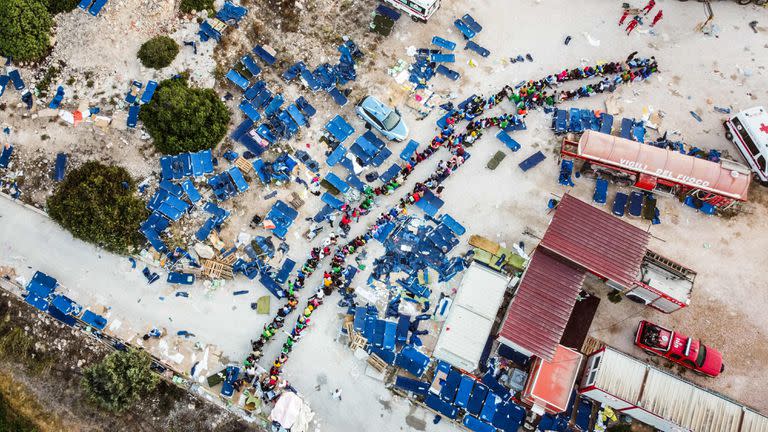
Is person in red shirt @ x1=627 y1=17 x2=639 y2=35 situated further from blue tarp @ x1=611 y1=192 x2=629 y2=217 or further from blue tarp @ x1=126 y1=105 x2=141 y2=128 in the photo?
blue tarp @ x1=126 y1=105 x2=141 y2=128

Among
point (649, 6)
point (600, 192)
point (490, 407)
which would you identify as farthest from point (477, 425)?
point (649, 6)

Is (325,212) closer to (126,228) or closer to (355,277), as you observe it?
(355,277)

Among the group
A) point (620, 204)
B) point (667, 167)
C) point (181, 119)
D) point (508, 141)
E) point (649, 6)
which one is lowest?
point (181, 119)

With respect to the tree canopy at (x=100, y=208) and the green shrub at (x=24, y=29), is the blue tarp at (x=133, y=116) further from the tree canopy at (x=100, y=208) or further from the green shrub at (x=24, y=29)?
the green shrub at (x=24, y=29)

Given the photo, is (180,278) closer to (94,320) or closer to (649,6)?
(94,320)

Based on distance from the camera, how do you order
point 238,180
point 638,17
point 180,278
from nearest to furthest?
1. point 180,278
2. point 238,180
3. point 638,17

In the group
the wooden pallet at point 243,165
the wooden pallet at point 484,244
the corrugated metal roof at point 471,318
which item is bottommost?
the corrugated metal roof at point 471,318

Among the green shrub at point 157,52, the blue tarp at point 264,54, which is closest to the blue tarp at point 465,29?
the blue tarp at point 264,54
